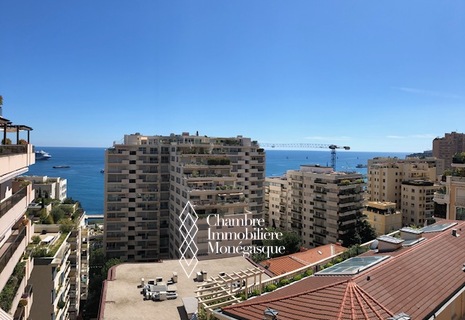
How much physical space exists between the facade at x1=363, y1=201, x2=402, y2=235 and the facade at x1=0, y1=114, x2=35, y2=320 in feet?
162

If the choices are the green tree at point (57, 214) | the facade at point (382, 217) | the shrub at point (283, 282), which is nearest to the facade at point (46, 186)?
the green tree at point (57, 214)

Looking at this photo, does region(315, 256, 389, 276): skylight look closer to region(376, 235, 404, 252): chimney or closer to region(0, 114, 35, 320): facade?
region(376, 235, 404, 252): chimney

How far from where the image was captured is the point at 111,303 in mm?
16656

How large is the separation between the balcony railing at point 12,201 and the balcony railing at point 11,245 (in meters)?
1.74

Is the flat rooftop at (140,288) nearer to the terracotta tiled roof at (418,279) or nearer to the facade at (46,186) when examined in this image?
the terracotta tiled roof at (418,279)

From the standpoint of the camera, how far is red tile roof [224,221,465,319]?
833cm

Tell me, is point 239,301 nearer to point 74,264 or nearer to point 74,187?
point 74,264

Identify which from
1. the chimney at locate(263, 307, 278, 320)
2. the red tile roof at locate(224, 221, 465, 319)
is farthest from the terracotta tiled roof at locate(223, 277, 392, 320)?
the chimney at locate(263, 307, 278, 320)

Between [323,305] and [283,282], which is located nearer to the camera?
[323,305]

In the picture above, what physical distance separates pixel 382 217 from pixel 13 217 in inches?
2024

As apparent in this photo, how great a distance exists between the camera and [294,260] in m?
28.0

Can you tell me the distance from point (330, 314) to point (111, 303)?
12.1 metres

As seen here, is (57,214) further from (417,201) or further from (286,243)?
(417,201)

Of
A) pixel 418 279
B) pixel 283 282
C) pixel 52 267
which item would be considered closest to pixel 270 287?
pixel 283 282
